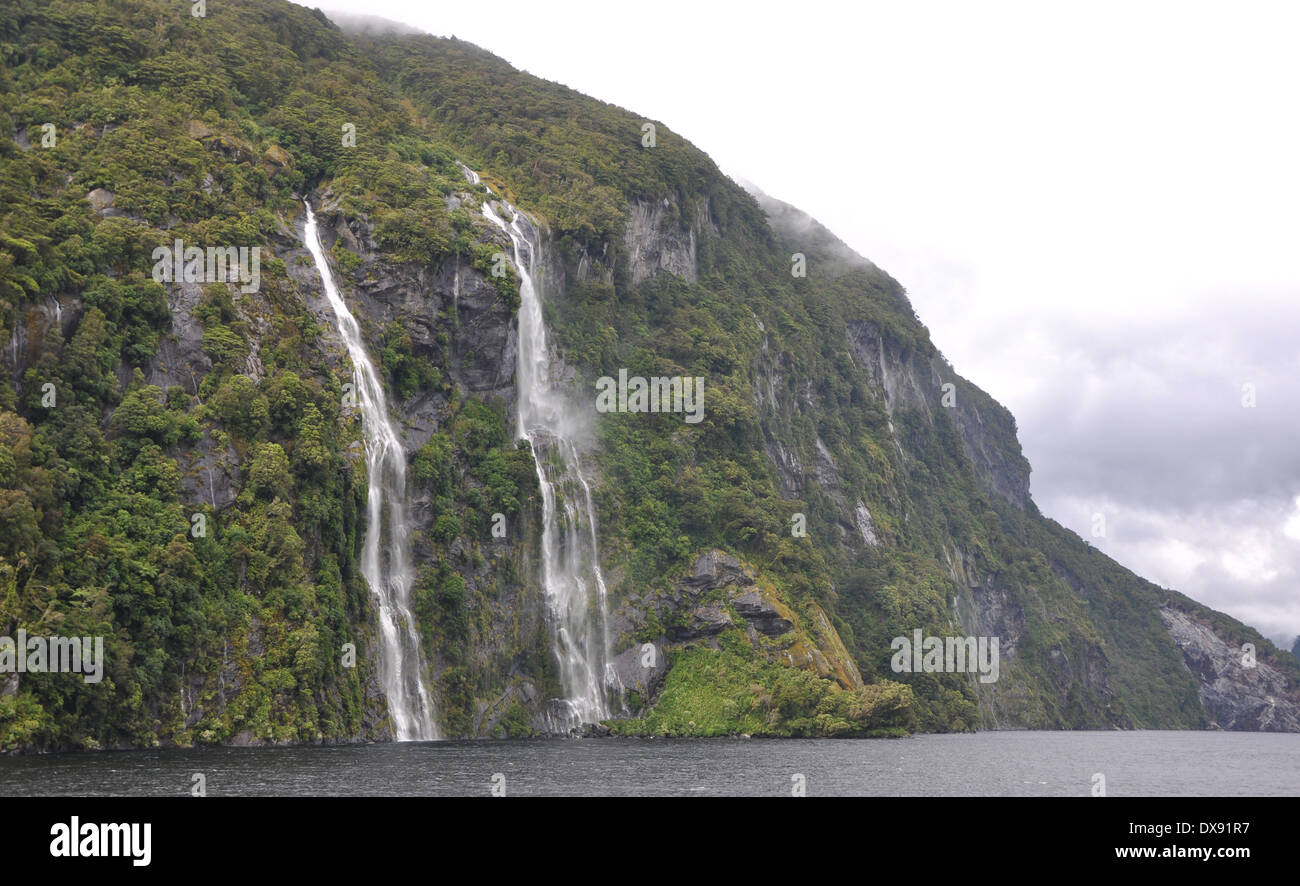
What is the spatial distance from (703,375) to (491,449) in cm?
3705

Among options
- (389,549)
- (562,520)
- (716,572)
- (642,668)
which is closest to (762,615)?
(716,572)

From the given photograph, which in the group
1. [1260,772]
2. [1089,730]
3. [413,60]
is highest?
[413,60]

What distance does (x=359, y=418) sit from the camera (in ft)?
261

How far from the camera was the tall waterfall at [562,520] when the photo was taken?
90.5 metres

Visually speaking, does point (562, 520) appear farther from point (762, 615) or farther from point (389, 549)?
point (389, 549)

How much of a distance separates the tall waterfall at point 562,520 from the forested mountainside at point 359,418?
50.8 inches

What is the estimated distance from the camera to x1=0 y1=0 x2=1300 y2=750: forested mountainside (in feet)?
198

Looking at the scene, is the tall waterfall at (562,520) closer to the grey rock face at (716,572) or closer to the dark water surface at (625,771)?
the dark water surface at (625,771)

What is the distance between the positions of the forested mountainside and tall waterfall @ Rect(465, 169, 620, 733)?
1.29 m

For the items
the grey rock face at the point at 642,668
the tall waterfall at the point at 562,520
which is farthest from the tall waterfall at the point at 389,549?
the grey rock face at the point at 642,668

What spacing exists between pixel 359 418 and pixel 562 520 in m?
22.4
